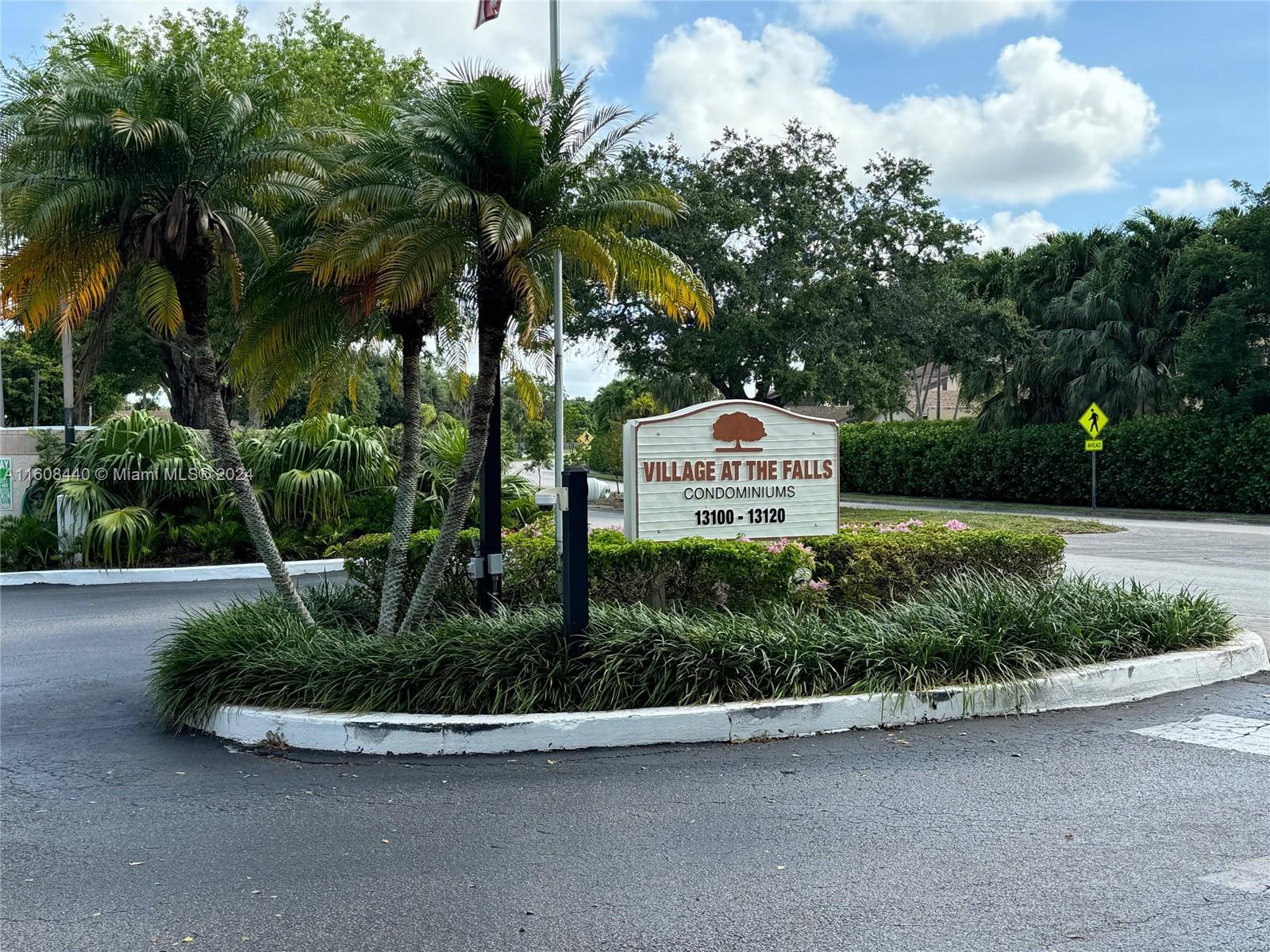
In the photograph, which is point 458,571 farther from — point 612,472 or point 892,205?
point 612,472

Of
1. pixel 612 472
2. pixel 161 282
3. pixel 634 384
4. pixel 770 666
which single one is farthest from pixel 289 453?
pixel 634 384

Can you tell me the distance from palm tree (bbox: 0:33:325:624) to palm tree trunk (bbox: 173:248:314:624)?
0.5 inches

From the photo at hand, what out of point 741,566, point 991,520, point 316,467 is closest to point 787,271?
point 991,520

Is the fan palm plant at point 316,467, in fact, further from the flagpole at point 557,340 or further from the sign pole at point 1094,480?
the sign pole at point 1094,480

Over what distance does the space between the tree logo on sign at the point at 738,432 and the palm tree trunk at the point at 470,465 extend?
2322 mm

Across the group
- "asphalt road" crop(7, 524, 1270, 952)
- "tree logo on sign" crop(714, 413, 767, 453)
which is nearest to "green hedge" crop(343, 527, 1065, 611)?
"tree logo on sign" crop(714, 413, 767, 453)

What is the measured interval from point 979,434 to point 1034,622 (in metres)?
30.4

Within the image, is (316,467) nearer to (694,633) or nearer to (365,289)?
(365,289)

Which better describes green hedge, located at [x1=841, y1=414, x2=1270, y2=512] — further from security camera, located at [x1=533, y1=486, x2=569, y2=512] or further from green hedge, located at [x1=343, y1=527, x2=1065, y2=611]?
security camera, located at [x1=533, y1=486, x2=569, y2=512]

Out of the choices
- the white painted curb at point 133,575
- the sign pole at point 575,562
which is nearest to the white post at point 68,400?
the white painted curb at point 133,575

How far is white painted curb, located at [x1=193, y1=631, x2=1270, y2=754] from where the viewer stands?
20.7 ft

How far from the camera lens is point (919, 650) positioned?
7051mm

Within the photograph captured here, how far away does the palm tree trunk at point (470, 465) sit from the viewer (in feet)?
25.6

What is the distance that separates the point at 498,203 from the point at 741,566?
3.17 meters
